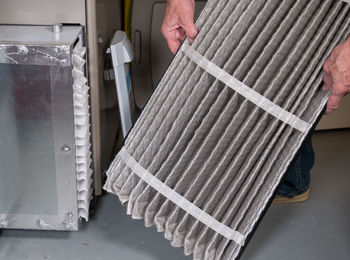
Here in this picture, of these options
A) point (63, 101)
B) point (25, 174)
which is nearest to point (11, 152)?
point (25, 174)

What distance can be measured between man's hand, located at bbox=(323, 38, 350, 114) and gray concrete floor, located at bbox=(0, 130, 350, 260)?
509 mm

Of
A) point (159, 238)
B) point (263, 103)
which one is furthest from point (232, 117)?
point (159, 238)

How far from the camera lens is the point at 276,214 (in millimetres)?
1619

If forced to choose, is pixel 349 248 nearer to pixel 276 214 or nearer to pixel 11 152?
pixel 276 214

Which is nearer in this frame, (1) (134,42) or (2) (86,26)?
(2) (86,26)

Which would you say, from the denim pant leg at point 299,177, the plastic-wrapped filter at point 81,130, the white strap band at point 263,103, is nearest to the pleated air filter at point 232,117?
the white strap band at point 263,103

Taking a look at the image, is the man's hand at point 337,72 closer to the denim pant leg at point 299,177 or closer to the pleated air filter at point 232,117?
the pleated air filter at point 232,117

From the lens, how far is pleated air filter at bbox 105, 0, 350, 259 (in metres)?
1.10

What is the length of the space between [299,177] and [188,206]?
62 centimetres

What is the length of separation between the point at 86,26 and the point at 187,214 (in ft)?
1.75

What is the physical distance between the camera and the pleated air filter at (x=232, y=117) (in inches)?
43.2

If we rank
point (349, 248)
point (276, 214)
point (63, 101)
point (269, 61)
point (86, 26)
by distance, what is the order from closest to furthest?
point (269, 61)
point (63, 101)
point (86, 26)
point (349, 248)
point (276, 214)

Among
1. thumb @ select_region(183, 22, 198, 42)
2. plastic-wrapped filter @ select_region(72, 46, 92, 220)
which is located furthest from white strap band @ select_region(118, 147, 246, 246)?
thumb @ select_region(183, 22, 198, 42)

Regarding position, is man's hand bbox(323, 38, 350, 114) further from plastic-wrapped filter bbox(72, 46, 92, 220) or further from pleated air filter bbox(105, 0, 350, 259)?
plastic-wrapped filter bbox(72, 46, 92, 220)
